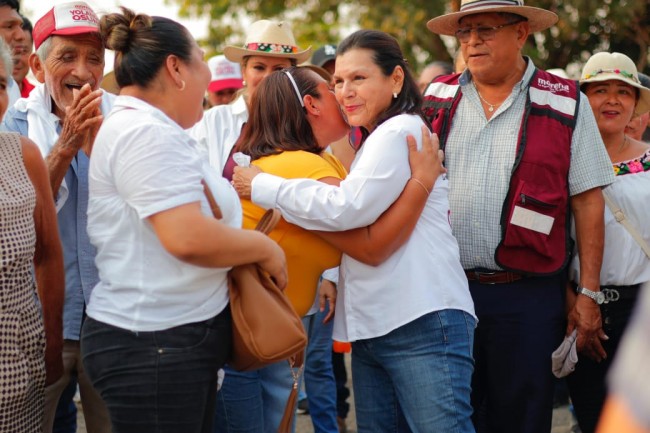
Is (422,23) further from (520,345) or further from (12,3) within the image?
(520,345)

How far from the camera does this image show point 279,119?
3.08 meters

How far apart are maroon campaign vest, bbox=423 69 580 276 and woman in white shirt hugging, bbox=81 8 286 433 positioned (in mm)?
1471

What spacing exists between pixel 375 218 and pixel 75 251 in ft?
4.19

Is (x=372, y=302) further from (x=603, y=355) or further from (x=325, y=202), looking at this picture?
(x=603, y=355)

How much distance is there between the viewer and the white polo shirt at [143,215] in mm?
2285

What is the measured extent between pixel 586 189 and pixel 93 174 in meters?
2.23

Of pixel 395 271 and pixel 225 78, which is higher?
pixel 395 271

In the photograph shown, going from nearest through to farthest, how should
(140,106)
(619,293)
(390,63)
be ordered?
1. (140,106)
2. (390,63)
3. (619,293)

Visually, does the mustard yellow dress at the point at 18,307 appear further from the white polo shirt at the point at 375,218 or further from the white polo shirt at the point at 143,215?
the white polo shirt at the point at 375,218

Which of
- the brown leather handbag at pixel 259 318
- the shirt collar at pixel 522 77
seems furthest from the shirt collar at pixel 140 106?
the shirt collar at pixel 522 77

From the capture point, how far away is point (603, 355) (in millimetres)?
3875

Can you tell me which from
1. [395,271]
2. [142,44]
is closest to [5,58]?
[142,44]

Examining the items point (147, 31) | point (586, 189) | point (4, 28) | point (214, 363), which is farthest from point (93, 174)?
point (4, 28)

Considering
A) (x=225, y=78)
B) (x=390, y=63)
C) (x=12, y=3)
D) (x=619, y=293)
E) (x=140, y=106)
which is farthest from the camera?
(x=225, y=78)
